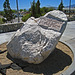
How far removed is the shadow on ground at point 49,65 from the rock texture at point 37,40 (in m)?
0.20

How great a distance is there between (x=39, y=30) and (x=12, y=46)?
3.87ft

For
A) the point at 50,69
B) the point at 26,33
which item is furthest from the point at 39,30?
the point at 50,69

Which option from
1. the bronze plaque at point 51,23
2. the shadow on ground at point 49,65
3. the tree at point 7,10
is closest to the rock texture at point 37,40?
the bronze plaque at point 51,23

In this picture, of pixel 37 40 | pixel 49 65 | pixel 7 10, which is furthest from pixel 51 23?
pixel 7 10

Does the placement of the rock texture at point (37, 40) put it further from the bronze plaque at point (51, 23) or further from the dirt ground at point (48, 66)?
the dirt ground at point (48, 66)

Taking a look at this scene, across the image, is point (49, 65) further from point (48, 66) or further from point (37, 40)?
point (37, 40)

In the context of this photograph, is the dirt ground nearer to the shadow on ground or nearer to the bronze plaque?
the shadow on ground

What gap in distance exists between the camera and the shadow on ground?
3178 millimetres

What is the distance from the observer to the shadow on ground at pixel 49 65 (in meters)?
3.18

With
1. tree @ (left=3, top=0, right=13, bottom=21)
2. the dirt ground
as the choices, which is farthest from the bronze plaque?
tree @ (left=3, top=0, right=13, bottom=21)

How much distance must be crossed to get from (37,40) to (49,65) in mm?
958

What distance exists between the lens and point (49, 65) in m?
3.42

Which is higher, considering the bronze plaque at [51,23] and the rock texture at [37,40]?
the bronze plaque at [51,23]

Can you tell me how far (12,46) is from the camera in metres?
3.74
